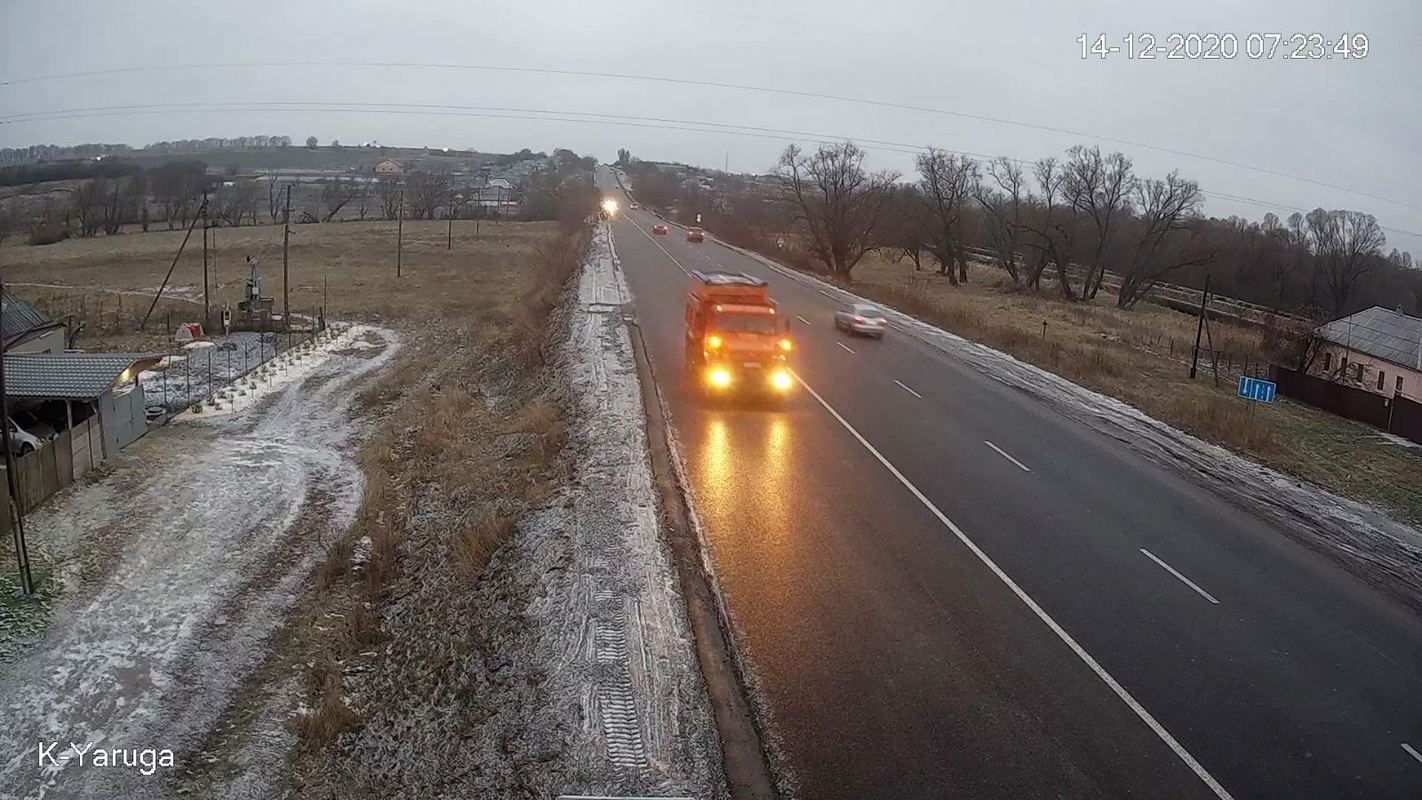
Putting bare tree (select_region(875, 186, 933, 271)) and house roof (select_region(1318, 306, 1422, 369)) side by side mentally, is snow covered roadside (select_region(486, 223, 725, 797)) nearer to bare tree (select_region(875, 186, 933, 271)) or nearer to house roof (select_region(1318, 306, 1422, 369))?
house roof (select_region(1318, 306, 1422, 369))

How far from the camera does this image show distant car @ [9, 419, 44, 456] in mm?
20953

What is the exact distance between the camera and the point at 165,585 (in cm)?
1605

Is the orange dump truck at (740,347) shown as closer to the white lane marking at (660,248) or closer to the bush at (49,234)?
the white lane marking at (660,248)

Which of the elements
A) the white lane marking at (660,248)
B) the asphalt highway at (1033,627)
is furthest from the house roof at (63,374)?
the white lane marking at (660,248)

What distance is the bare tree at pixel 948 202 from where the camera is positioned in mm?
82250

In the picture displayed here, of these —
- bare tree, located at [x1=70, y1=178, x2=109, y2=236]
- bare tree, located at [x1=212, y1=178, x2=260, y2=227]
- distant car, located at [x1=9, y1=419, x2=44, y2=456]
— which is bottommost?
distant car, located at [x1=9, y1=419, x2=44, y2=456]

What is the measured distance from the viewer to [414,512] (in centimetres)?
1933

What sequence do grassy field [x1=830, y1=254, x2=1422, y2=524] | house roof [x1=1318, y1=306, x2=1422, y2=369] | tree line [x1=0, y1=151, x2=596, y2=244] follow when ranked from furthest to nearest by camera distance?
tree line [x1=0, y1=151, x2=596, y2=244], house roof [x1=1318, y1=306, x2=1422, y2=369], grassy field [x1=830, y1=254, x2=1422, y2=524]

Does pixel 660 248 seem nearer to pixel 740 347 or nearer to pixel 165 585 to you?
pixel 740 347

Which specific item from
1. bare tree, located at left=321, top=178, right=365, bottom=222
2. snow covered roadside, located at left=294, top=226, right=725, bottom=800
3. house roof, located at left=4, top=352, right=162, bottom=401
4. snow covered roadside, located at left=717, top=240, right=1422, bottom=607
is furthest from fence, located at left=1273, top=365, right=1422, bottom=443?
bare tree, located at left=321, top=178, right=365, bottom=222

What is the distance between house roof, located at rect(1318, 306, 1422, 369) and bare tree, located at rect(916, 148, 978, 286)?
36810 millimetres

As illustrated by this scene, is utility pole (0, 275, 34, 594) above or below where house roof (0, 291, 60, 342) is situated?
below

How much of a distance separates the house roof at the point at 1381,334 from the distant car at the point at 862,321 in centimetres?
2317

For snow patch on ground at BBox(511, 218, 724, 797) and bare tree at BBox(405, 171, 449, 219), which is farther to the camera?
bare tree at BBox(405, 171, 449, 219)
